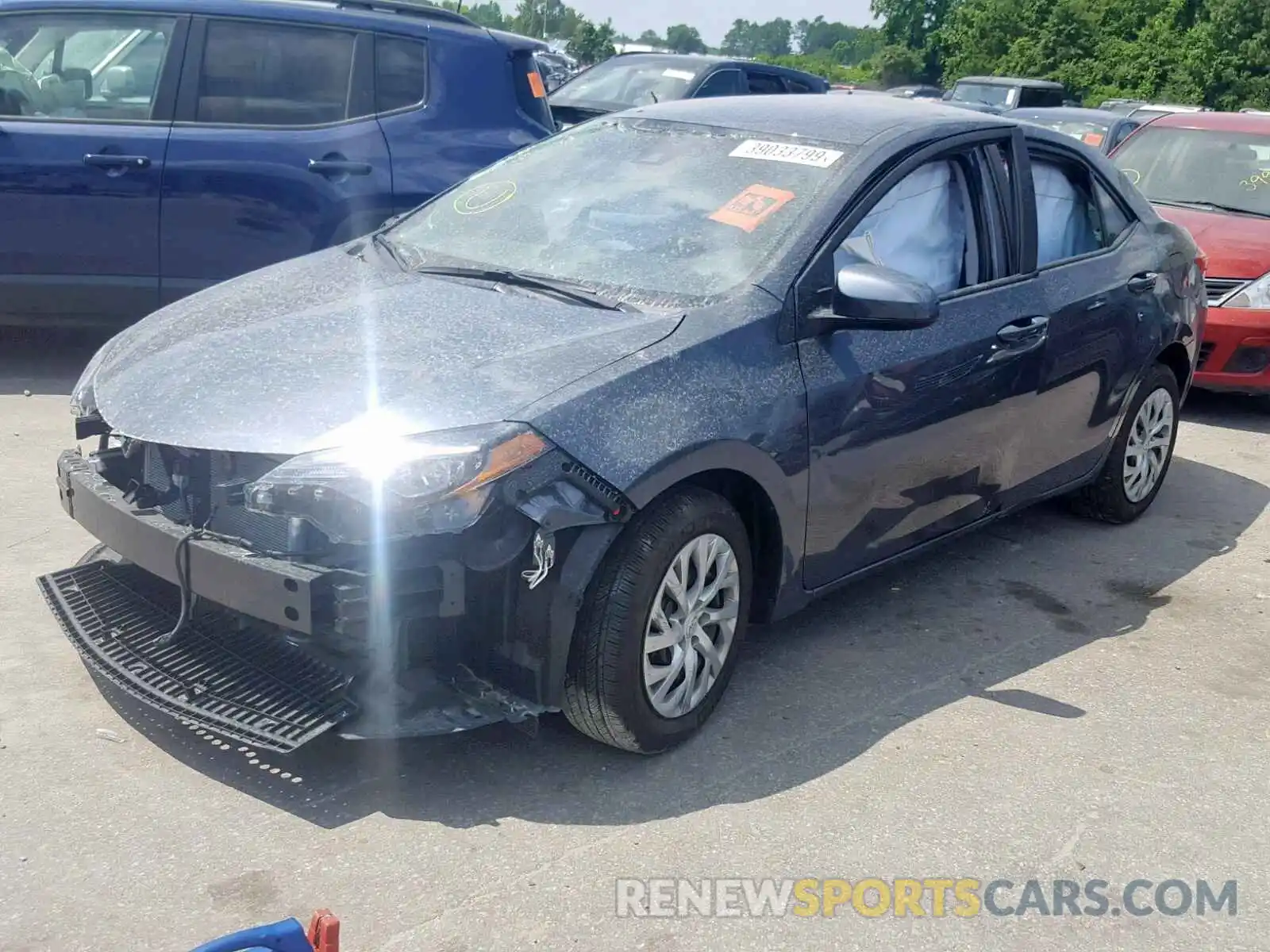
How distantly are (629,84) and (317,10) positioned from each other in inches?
223

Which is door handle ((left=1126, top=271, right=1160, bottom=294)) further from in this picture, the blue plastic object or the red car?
the blue plastic object

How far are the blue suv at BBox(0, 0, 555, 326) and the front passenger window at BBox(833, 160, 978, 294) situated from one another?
340 cm

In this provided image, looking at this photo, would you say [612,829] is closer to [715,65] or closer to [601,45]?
[715,65]

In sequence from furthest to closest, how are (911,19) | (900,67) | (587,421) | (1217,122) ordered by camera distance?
1. (911,19)
2. (900,67)
3. (1217,122)
4. (587,421)

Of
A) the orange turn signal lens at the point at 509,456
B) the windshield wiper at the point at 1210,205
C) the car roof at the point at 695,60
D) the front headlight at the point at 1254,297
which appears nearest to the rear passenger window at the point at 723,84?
the car roof at the point at 695,60

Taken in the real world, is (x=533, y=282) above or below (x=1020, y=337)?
above

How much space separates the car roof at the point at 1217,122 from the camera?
9.27 meters

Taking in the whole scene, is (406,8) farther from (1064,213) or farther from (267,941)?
(267,941)

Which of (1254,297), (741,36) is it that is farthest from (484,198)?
(741,36)

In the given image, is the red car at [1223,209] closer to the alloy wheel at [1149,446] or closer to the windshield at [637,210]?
the alloy wheel at [1149,446]

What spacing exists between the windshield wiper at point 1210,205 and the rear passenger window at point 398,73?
451 cm

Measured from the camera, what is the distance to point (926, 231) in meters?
4.61

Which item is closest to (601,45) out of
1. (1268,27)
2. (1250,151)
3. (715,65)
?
(1268,27)

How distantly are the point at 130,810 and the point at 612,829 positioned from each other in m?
1.11
